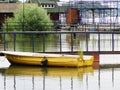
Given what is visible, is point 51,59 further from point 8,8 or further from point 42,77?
point 8,8

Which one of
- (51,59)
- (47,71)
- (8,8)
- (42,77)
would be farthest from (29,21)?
(42,77)

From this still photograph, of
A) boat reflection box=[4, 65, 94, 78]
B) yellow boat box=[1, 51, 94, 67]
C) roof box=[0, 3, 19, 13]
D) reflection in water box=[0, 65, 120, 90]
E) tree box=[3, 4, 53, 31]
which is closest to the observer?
reflection in water box=[0, 65, 120, 90]

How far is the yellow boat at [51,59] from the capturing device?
3716 centimetres

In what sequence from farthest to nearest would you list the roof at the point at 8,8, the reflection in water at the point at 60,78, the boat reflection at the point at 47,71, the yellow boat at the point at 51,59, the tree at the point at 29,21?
the roof at the point at 8,8, the tree at the point at 29,21, the yellow boat at the point at 51,59, the boat reflection at the point at 47,71, the reflection in water at the point at 60,78

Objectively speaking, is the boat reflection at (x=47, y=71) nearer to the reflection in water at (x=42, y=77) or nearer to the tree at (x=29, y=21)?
the reflection in water at (x=42, y=77)

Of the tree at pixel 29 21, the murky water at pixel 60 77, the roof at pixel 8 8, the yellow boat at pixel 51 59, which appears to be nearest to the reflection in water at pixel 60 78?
the murky water at pixel 60 77

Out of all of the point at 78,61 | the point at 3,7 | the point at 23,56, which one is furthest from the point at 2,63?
the point at 3,7

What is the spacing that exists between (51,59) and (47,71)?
1.64 metres

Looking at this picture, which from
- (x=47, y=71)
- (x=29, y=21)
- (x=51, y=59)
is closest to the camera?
(x=47, y=71)

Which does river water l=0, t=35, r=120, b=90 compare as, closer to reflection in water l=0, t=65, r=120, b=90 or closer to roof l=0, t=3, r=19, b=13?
reflection in water l=0, t=65, r=120, b=90

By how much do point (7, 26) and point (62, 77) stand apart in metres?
35.0

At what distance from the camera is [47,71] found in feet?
118

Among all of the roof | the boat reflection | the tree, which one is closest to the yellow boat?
the boat reflection

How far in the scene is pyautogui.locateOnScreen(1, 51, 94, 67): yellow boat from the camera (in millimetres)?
37156
